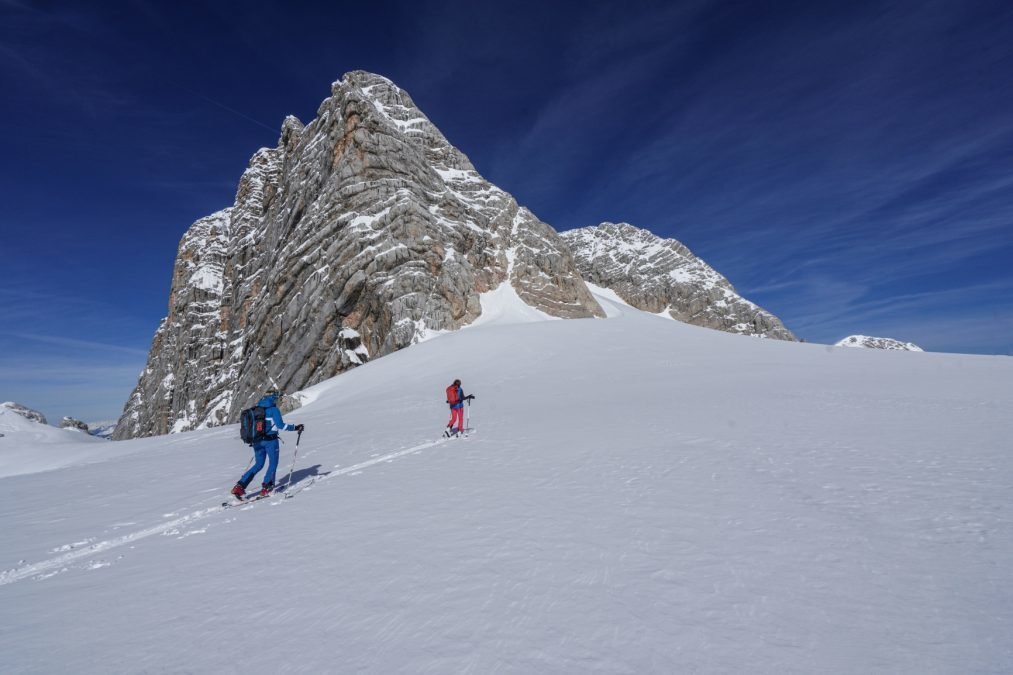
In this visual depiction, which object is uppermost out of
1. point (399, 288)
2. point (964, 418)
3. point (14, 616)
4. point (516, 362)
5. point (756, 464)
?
point (399, 288)

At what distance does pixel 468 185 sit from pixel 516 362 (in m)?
52.1

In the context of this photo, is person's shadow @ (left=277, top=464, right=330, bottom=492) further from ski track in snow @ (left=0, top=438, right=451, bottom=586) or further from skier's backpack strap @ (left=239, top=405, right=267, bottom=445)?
skier's backpack strap @ (left=239, top=405, right=267, bottom=445)

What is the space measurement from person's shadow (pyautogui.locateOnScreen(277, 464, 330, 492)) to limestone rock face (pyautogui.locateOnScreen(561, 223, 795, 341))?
133926 millimetres

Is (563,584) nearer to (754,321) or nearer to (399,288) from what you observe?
(399,288)

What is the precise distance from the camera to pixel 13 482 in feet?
38.0

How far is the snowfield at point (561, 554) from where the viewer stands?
3223 mm

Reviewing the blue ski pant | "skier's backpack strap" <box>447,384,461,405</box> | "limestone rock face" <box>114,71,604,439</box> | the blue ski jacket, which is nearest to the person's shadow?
the blue ski pant

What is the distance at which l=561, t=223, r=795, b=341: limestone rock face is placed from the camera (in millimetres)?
131375

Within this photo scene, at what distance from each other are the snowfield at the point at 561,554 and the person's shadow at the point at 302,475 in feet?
0.42

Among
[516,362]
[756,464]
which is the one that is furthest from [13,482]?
[516,362]

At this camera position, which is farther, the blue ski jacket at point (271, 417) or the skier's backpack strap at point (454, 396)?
the skier's backpack strap at point (454, 396)

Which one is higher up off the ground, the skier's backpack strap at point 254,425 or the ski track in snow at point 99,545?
the skier's backpack strap at point 254,425

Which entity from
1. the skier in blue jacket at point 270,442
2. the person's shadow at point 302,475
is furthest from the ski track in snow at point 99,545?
the skier in blue jacket at point 270,442

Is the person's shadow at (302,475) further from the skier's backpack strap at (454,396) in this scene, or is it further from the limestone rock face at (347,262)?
the limestone rock face at (347,262)
